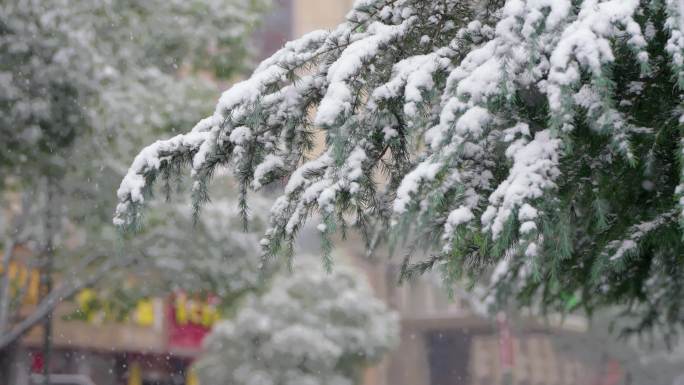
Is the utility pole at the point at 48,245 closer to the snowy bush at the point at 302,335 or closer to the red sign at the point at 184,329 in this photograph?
the snowy bush at the point at 302,335

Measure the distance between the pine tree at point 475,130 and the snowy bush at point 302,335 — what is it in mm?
14517

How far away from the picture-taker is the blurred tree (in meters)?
11.3

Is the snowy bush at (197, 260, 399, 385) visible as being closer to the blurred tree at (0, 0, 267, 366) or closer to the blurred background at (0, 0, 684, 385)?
the blurred background at (0, 0, 684, 385)

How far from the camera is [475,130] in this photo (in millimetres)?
4055

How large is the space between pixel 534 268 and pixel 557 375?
35.7 metres

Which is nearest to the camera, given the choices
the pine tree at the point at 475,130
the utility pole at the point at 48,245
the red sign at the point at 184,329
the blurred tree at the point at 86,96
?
the pine tree at the point at 475,130

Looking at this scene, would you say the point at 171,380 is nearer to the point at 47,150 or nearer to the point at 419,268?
the point at 47,150

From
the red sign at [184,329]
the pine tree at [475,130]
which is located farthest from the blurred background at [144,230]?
the red sign at [184,329]

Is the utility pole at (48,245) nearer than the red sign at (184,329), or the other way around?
the utility pole at (48,245)

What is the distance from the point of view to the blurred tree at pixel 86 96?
1134 centimetres

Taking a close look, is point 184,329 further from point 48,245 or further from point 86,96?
point 86,96

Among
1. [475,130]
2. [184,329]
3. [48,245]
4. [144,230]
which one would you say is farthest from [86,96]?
[184,329]

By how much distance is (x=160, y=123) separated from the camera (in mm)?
13219

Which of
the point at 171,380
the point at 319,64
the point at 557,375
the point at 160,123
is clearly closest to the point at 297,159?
the point at 319,64
